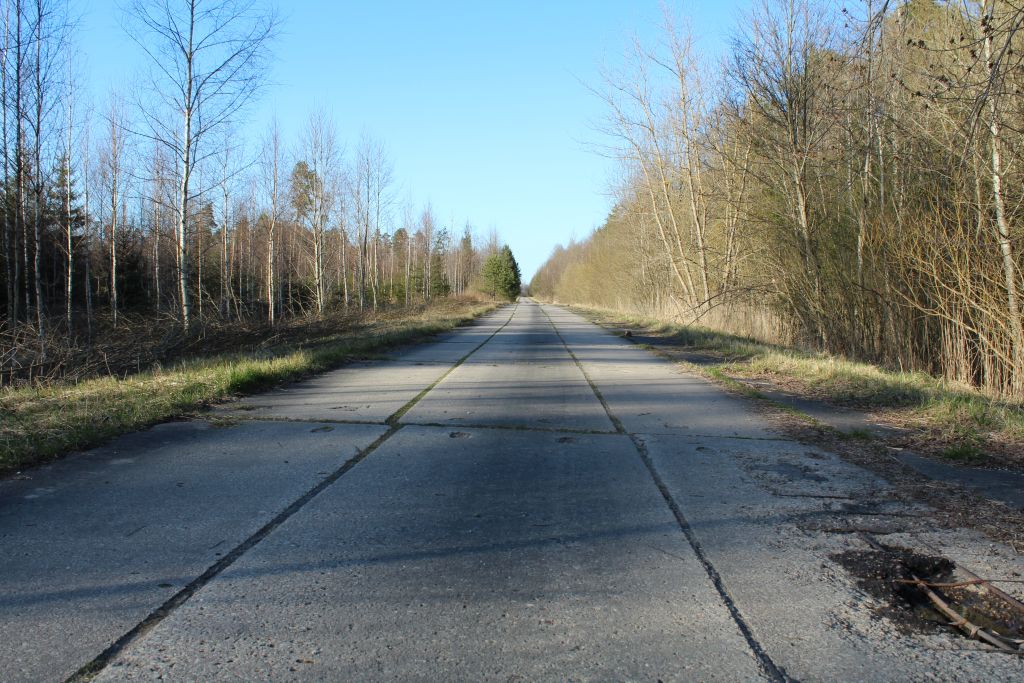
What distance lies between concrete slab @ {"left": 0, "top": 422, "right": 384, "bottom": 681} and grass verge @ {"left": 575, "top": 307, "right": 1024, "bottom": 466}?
5554 millimetres

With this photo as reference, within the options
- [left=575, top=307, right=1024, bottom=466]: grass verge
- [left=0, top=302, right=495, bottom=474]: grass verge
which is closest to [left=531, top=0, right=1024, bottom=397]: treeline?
[left=575, top=307, right=1024, bottom=466]: grass verge

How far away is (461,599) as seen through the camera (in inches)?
123

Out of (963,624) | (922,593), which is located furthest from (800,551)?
(963,624)

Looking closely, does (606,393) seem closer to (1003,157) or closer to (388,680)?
(1003,157)

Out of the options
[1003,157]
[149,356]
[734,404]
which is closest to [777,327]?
[1003,157]

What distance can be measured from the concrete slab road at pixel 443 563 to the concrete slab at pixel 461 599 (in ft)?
0.04

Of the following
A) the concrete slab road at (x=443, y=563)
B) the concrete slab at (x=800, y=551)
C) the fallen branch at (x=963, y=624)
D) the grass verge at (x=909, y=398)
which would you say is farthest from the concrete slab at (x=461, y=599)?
the grass verge at (x=909, y=398)

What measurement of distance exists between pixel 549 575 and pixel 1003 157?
9.61 m

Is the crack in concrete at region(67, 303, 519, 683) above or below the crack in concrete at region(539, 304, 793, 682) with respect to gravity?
above

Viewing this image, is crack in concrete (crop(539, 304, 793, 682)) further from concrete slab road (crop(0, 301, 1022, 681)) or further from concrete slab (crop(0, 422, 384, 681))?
concrete slab (crop(0, 422, 384, 681))

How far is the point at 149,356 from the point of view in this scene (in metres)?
13.7

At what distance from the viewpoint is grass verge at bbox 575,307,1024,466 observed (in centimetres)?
614

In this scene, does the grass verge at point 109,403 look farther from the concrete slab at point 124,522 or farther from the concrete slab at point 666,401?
the concrete slab at point 666,401

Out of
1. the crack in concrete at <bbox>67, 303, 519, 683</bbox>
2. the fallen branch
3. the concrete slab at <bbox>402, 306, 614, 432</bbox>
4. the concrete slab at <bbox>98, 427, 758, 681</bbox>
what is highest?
the concrete slab at <bbox>402, 306, 614, 432</bbox>
